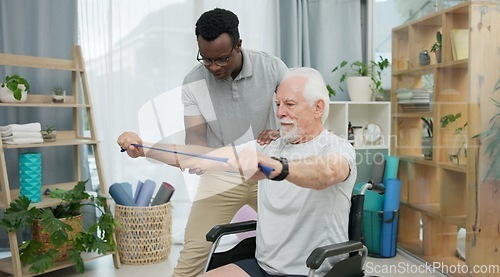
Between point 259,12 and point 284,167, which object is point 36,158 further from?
point 284,167

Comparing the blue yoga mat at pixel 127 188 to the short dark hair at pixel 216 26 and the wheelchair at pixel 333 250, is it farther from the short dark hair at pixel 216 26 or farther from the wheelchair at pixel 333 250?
the short dark hair at pixel 216 26

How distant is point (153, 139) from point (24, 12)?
2150mm

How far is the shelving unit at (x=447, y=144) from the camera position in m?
2.63

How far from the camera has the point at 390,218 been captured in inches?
131

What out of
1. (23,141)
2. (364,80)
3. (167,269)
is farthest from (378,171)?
(23,141)

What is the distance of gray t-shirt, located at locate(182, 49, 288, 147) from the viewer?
2029 mm

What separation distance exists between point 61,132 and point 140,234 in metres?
0.90

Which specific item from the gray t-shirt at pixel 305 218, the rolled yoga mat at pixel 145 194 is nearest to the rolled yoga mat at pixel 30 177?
the rolled yoga mat at pixel 145 194

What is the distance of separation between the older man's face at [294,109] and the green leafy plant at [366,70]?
7.06ft

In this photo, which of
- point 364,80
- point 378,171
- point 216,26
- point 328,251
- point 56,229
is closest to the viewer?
point 328,251

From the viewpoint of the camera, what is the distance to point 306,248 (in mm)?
1584

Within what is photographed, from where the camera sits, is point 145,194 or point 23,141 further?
point 145,194

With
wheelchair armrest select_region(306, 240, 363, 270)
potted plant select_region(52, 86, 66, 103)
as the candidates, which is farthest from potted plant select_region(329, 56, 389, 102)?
wheelchair armrest select_region(306, 240, 363, 270)

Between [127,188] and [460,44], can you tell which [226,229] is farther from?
[460,44]
